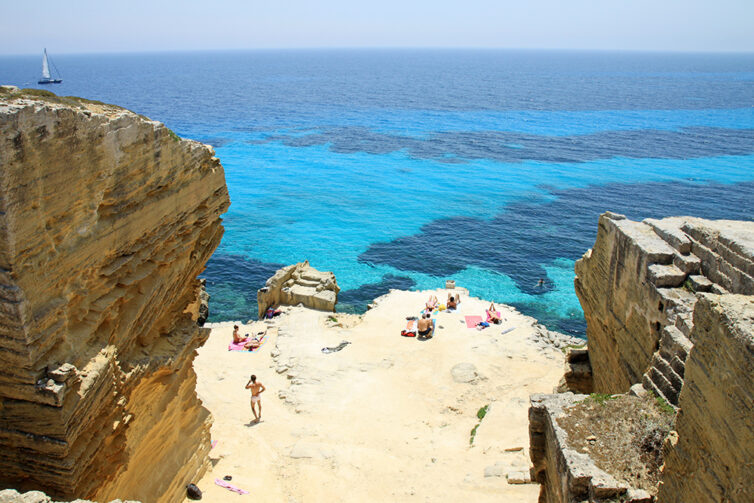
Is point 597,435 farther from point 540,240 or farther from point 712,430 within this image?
point 540,240

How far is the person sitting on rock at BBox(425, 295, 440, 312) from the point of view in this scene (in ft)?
79.3

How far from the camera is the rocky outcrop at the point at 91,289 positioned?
5914mm

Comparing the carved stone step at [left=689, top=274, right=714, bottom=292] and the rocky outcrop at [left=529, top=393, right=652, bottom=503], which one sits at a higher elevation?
the carved stone step at [left=689, top=274, right=714, bottom=292]

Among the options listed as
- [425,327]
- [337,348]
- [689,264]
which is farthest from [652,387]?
[337,348]

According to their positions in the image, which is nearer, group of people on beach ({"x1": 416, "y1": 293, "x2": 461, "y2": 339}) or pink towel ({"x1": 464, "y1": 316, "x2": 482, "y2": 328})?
group of people on beach ({"x1": 416, "y1": 293, "x2": 461, "y2": 339})

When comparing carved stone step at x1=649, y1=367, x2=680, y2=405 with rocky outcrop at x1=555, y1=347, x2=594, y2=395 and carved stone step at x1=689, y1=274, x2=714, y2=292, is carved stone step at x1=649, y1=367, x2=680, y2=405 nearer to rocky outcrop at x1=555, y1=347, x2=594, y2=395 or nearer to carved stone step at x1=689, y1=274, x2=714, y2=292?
carved stone step at x1=689, y1=274, x2=714, y2=292

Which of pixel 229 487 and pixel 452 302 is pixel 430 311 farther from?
pixel 229 487

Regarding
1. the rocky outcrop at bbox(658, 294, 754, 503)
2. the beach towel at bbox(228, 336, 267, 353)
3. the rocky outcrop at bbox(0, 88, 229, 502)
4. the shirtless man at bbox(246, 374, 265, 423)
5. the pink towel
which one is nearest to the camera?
the rocky outcrop at bbox(658, 294, 754, 503)

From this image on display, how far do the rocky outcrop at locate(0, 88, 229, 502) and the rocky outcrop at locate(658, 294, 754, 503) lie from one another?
7902 mm

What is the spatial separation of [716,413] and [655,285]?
16.5 feet

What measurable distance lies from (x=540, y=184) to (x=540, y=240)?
13.0 m

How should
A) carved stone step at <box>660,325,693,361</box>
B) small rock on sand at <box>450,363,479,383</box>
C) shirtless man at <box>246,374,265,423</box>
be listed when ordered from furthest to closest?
small rock on sand at <box>450,363,479,383</box>, shirtless man at <box>246,374,265,423</box>, carved stone step at <box>660,325,693,361</box>

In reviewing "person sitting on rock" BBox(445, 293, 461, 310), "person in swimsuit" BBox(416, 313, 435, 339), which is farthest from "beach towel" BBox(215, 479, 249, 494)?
"person sitting on rock" BBox(445, 293, 461, 310)

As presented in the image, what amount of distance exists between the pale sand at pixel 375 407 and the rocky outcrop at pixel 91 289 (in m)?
3.59
